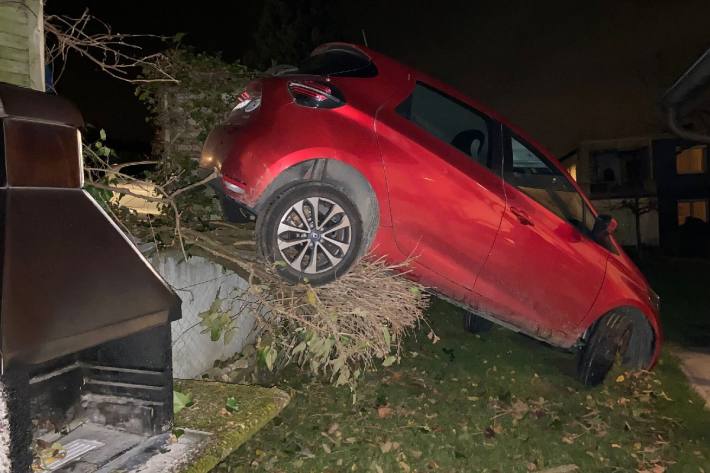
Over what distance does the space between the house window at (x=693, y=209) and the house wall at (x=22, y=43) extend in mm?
29213

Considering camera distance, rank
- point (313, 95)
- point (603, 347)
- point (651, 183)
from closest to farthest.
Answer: point (313, 95) < point (603, 347) < point (651, 183)

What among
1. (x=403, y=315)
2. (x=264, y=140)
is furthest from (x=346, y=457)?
(x=264, y=140)

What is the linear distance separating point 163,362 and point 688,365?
6.29 metres

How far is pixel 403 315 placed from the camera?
11.8 feet

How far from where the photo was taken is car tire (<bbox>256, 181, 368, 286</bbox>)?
3.39 meters

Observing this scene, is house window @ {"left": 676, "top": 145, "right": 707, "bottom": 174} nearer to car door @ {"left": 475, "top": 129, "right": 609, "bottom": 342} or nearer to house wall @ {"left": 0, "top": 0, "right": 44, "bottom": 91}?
car door @ {"left": 475, "top": 129, "right": 609, "bottom": 342}

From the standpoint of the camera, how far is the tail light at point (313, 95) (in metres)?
3.52

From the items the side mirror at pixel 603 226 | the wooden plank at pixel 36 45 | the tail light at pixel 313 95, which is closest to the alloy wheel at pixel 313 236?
the tail light at pixel 313 95

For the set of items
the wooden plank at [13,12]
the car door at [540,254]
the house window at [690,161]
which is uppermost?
the house window at [690,161]

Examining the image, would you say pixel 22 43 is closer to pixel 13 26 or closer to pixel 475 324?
pixel 13 26

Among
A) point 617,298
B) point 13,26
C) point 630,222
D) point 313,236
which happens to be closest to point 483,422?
point 617,298

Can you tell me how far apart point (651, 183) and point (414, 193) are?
26.1m

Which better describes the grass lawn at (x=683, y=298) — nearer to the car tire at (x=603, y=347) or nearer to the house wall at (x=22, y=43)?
the car tire at (x=603, y=347)

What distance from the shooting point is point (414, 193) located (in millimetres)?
3678
